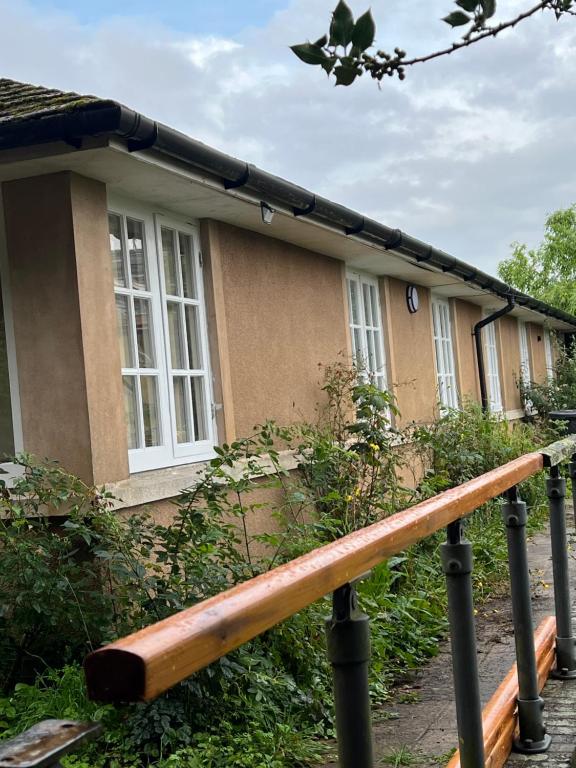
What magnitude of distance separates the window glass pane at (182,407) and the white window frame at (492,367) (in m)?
9.34

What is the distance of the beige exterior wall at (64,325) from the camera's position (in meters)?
4.80

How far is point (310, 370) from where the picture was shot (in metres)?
7.80

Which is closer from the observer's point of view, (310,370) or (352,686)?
(352,686)

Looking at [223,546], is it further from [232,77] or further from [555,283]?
[555,283]

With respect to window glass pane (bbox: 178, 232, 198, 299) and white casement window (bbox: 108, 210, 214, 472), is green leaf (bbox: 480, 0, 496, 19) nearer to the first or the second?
white casement window (bbox: 108, 210, 214, 472)

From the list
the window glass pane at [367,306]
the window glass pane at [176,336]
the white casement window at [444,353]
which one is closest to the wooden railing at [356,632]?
the window glass pane at [176,336]

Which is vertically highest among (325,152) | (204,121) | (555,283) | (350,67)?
(204,121)

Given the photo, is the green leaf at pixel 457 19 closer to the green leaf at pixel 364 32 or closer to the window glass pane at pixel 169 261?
the green leaf at pixel 364 32

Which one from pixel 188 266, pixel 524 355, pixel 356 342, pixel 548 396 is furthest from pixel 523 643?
pixel 524 355

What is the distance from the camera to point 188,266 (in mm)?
6227

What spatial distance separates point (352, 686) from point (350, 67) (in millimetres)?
1402

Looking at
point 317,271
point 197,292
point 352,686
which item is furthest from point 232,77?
point 352,686

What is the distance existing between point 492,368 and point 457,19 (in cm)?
1362

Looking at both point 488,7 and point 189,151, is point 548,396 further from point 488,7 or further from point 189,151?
point 488,7
